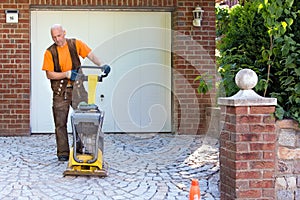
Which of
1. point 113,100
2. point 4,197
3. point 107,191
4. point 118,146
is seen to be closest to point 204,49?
point 113,100

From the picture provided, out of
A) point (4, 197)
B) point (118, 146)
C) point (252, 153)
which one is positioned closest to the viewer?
point (252, 153)

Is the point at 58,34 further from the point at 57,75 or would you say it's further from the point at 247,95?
the point at 247,95

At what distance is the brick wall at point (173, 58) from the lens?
7.25 meters

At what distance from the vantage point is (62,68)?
199 inches

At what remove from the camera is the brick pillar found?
3.48 m

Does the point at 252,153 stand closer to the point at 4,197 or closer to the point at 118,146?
the point at 4,197

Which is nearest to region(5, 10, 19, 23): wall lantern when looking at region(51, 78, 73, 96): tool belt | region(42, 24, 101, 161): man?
region(42, 24, 101, 161): man

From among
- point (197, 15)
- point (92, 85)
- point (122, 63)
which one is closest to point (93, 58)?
point (92, 85)

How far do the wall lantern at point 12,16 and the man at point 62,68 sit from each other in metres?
2.45

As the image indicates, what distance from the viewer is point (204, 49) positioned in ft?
24.8

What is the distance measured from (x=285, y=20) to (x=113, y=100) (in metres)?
4.45

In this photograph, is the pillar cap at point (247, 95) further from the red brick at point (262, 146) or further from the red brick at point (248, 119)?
the red brick at point (262, 146)

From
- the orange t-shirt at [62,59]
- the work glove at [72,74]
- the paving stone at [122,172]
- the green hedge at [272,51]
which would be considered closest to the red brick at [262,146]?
the green hedge at [272,51]

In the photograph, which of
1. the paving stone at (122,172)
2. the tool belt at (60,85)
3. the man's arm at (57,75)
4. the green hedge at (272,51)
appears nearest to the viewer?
the green hedge at (272,51)
